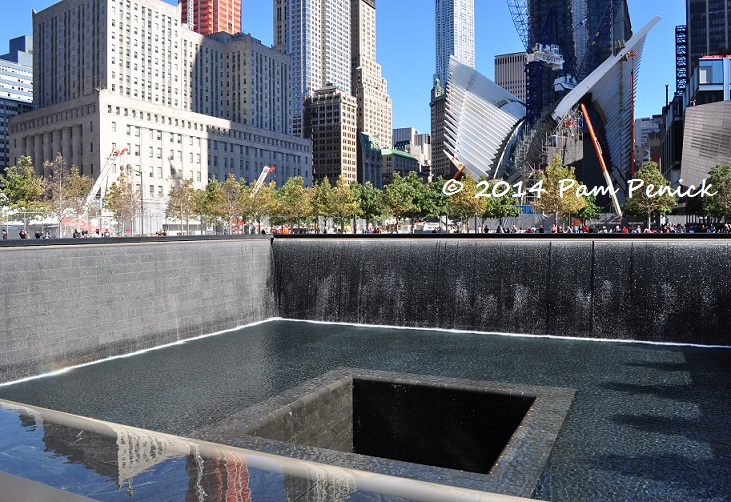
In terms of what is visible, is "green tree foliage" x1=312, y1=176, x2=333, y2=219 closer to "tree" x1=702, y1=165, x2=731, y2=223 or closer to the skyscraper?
"tree" x1=702, y1=165, x2=731, y2=223

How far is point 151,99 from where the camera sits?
10519cm

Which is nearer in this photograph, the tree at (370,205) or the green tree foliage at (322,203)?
the green tree foliage at (322,203)

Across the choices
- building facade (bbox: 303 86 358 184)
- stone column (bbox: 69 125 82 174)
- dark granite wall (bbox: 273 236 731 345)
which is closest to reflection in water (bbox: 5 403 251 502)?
dark granite wall (bbox: 273 236 731 345)

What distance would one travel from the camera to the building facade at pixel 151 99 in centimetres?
8725

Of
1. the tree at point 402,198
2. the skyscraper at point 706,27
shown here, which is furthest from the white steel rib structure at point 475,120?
the skyscraper at point 706,27

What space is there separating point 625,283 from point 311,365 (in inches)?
391

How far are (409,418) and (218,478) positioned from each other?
836cm

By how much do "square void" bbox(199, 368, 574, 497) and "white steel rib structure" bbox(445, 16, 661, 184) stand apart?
77681mm

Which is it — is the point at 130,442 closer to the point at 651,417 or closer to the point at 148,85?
the point at 651,417

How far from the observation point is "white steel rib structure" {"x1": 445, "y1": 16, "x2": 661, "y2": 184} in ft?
277

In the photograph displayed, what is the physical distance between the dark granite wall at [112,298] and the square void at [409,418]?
7195mm

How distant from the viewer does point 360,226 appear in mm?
80312

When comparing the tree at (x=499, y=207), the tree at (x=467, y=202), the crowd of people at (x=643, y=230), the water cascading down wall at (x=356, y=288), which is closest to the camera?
the water cascading down wall at (x=356, y=288)

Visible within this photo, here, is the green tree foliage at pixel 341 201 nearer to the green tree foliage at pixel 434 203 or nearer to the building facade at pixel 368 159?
the green tree foliage at pixel 434 203
